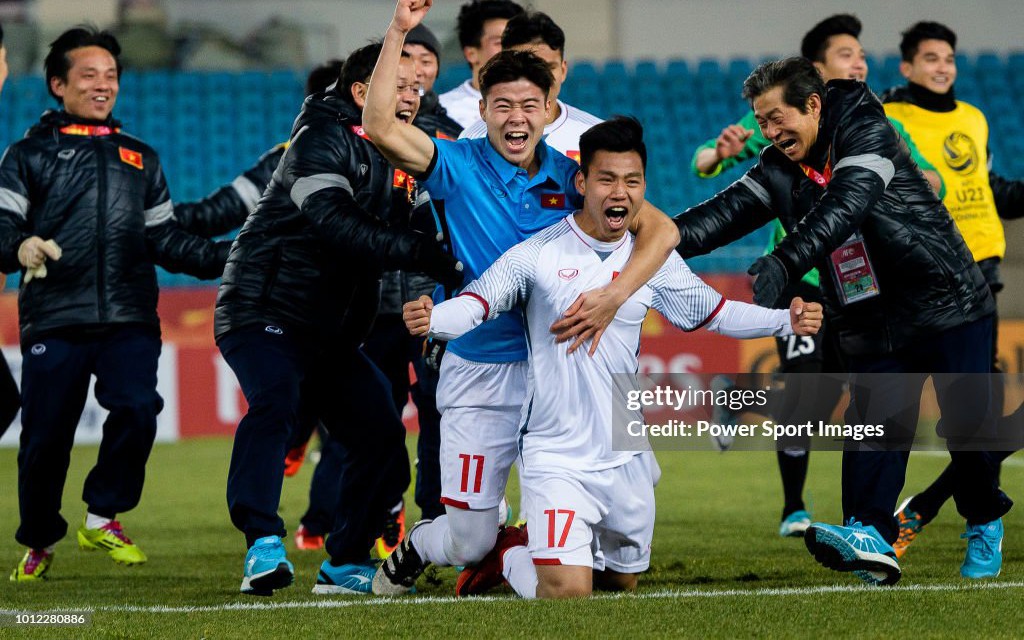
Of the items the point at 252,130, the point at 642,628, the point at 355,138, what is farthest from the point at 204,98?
the point at 642,628

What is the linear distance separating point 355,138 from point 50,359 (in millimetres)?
1832

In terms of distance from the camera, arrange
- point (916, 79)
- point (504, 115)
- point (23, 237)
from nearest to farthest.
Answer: point (504, 115) < point (23, 237) < point (916, 79)

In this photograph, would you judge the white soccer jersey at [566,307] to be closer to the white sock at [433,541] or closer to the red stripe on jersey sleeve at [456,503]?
the red stripe on jersey sleeve at [456,503]

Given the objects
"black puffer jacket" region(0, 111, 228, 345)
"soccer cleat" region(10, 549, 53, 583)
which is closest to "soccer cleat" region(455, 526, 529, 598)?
"black puffer jacket" region(0, 111, 228, 345)

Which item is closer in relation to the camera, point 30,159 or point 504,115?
point 504,115

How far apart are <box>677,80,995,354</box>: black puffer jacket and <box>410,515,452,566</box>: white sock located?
1.32m

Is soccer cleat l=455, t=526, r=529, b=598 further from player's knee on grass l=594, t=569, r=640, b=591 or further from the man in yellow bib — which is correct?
the man in yellow bib

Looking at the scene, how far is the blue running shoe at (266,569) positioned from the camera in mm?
4871

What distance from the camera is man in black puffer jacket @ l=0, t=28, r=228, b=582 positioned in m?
6.12

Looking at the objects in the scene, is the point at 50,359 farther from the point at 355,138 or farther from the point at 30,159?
the point at 355,138

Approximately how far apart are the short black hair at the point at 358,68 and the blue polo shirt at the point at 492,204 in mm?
522

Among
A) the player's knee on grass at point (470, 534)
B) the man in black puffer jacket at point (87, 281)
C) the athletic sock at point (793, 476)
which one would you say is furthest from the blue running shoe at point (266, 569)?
the athletic sock at point (793, 476)

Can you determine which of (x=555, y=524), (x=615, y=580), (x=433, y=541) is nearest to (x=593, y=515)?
(x=555, y=524)

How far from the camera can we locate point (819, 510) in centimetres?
805
